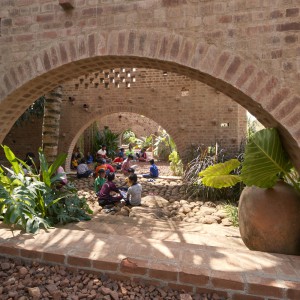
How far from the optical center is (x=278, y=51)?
8.87 feet

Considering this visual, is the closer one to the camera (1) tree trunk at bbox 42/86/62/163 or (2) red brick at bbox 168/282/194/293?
(2) red brick at bbox 168/282/194/293

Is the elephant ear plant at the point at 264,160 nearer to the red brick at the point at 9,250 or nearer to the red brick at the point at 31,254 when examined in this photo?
the red brick at the point at 31,254

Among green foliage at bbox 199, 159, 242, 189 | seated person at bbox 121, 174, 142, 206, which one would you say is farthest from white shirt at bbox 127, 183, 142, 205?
green foliage at bbox 199, 159, 242, 189

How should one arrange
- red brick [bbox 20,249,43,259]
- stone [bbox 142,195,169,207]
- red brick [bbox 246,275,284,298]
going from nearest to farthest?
red brick [bbox 246,275,284,298] < red brick [bbox 20,249,43,259] < stone [bbox 142,195,169,207]

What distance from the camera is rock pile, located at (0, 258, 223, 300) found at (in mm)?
1996

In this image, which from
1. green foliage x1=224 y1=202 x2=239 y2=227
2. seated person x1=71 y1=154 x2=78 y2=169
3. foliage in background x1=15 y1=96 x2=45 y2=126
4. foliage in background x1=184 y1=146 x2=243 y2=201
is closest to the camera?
green foliage x1=224 y1=202 x2=239 y2=227

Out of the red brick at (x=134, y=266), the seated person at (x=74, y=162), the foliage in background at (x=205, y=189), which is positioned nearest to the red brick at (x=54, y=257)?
the red brick at (x=134, y=266)

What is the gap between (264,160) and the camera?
2.76 meters

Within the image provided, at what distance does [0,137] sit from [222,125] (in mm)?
6756

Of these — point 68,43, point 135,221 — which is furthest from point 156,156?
point 68,43

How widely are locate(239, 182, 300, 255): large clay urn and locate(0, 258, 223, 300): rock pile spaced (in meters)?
1.08

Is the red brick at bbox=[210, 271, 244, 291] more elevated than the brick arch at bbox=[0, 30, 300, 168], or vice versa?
the brick arch at bbox=[0, 30, 300, 168]

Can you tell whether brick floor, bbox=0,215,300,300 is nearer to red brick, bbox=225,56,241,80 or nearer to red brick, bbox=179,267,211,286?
red brick, bbox=179,267,211,286

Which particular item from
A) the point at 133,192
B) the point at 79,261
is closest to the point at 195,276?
the point at 79,261
